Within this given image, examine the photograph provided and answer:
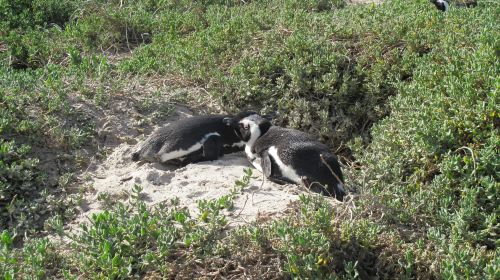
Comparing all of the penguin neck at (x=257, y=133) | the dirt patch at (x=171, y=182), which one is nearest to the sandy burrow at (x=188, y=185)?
the dirt patch at (x=171, y=182)

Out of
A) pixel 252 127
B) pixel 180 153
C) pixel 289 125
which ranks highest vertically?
pixel 252 127

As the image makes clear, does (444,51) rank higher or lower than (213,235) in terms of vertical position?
higher

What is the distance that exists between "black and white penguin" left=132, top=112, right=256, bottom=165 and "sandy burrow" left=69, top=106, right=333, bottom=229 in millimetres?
83

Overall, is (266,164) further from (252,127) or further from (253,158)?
(252,127)

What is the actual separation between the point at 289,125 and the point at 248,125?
2.38 ft

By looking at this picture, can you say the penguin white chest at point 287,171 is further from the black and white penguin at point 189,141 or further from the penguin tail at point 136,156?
the penguin tail at point 136,156

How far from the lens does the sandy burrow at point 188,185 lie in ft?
15.5

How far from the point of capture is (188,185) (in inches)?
206

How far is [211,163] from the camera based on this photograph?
5.73 meters

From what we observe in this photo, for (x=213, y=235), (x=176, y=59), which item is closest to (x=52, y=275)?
(x=213, y=235)

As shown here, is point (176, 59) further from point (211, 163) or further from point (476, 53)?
point (476, 53)

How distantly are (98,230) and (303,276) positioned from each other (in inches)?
53.2

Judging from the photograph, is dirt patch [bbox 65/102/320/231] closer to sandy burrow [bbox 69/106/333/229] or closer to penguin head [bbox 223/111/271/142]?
sandy burrow [bbox 69/106/333/229]

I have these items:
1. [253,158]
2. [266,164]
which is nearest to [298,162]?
[266,164]
